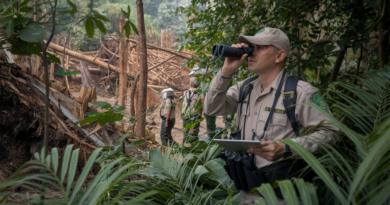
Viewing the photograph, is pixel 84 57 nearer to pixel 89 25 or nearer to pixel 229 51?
pixel 89 25

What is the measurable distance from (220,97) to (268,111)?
303 millimetres

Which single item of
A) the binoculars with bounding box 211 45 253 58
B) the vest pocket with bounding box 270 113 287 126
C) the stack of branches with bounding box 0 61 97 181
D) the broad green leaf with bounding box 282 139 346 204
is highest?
the binoculars with bounding box 211 45 253 58

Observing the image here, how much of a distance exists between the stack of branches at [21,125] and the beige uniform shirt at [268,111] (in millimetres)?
1787

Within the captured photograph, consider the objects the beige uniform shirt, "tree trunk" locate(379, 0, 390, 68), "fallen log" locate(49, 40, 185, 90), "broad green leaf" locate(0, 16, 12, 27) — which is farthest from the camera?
"fallen log" locate(49, 40, 185, 90)

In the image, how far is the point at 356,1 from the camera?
1891mm

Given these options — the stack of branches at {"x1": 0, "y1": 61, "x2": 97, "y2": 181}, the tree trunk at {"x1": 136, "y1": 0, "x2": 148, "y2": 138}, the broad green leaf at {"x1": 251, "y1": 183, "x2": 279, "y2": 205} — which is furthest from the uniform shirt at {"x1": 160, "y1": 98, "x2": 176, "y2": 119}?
the broad green leaf at {"x1": 251, "y1": 183, "x2": 279, "y2": 205}

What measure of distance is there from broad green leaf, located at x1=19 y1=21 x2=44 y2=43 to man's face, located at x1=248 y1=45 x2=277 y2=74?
1035mm

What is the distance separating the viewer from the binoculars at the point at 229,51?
1237mm

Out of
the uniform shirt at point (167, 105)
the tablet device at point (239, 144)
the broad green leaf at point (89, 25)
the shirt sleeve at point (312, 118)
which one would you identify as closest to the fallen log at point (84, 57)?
the uniform shirt at point (167, 105)

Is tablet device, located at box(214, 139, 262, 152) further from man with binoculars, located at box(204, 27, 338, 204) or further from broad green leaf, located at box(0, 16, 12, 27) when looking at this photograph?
broad green leaf, located at box(0, 16, 12, 27)

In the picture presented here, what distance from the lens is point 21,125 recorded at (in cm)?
229

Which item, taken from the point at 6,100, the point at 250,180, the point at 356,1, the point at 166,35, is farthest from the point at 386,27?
the point at 166,35

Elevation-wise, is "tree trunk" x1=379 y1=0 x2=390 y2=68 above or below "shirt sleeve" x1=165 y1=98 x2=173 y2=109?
above

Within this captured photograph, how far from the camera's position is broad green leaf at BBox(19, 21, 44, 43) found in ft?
3.44
